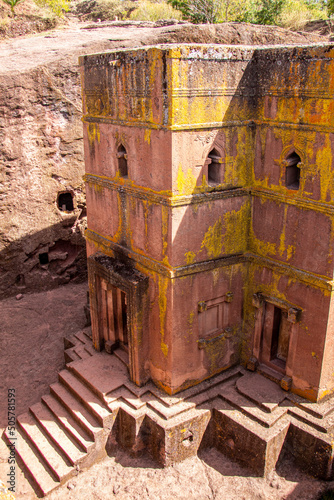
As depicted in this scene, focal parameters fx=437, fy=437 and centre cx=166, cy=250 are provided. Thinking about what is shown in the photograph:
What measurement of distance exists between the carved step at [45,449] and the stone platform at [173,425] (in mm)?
17

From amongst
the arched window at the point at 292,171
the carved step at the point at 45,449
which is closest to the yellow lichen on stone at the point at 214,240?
the arched window at the point at 292,171

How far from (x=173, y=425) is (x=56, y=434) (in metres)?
2.23

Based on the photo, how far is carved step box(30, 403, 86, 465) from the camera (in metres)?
7.60

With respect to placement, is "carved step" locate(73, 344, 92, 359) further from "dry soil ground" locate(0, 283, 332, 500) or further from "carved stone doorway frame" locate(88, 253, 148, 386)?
"carved stone doorway frame" locate(88, 253, 148, 386)

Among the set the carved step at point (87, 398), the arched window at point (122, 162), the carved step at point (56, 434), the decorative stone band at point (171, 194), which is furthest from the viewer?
the arched window at point (122, 162)

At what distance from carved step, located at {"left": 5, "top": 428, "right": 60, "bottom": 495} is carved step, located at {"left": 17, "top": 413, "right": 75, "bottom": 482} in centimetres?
10

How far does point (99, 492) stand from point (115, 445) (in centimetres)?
88

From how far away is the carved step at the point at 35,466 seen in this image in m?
7.31

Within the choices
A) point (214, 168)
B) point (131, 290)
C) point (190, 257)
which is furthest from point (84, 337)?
point (214, 168)

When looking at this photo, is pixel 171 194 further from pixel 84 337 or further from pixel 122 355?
pixel 84 337

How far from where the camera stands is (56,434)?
8016 mm

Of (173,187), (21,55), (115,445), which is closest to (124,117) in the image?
(173,187)

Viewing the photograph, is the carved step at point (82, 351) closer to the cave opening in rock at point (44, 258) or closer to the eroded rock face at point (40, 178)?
the eroded rock face at point (40, 178)

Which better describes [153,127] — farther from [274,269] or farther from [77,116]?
[77,116]
